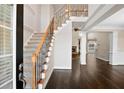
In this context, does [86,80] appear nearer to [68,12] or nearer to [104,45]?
[68,12]

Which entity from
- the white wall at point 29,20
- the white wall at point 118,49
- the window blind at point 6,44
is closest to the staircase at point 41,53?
the white wall at point 29,20

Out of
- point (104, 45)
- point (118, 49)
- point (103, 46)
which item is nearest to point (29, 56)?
point (118, 49)

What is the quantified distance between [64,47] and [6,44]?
7.07 metres

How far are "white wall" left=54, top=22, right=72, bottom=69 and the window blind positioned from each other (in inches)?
276

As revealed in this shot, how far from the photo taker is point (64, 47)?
338 inches

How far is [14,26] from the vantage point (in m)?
1.48

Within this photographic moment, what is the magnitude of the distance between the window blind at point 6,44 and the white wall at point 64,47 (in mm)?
7012

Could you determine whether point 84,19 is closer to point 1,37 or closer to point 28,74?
point 28,74

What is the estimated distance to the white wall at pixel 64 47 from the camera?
27.9 feet

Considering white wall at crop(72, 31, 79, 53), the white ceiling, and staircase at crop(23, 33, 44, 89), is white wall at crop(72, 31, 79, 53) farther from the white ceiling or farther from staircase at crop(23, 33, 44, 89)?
staircase at crop(23, 33, 44, 89)

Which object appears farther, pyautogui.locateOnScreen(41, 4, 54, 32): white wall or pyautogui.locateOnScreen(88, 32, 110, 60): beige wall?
pyautogui.locateOnScreen(88, 32, 110, 60): beige wall

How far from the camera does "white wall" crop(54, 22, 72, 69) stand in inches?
335

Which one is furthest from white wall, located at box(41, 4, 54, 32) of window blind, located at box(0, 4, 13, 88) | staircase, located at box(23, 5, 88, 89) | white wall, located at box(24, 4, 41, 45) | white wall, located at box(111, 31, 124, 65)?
window blind, located at box(0, 4, 13, 88)

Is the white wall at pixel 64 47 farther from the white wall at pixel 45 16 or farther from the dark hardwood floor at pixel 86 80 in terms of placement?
the white wall at pixel 45 16
